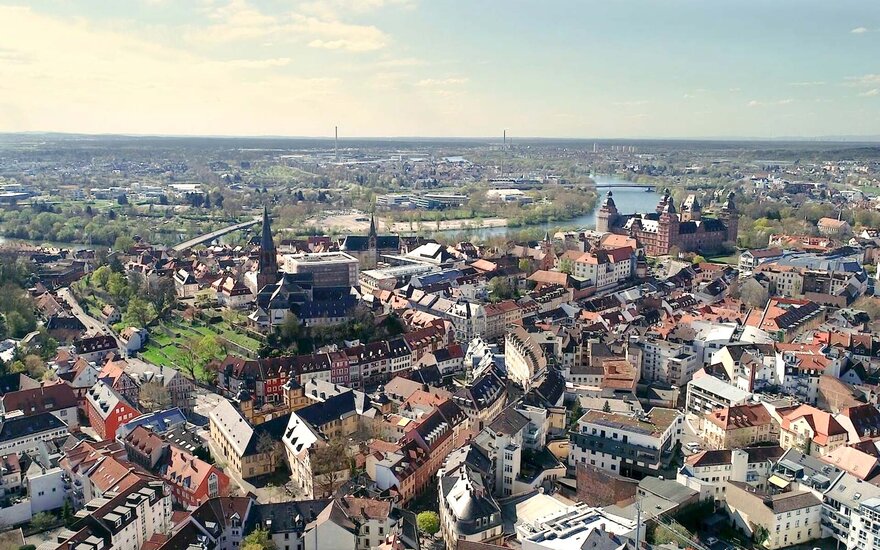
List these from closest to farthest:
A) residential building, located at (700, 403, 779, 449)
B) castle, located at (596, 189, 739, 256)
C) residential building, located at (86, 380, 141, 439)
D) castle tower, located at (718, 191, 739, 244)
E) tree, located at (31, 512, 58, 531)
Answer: tree, located at (31, 512, 58, 531) < residential building, located at (700, 403, 779, 449) < residential building, located at (86, 380, 141, 439) < castle, located at (596, 189, 739, 256) < castle tower, located at (718, 191, 739, 244)

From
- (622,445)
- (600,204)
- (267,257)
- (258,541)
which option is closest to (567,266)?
(267,257)

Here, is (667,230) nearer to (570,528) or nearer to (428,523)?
(428,523)

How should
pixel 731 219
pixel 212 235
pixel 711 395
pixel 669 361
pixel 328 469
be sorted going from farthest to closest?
pixel 212 235 < pixel 731 219 < pixel 669 361 < pixel 711 395 < pixel 328 469

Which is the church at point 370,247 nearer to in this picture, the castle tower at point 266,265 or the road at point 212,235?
the castle tower at point 266,265

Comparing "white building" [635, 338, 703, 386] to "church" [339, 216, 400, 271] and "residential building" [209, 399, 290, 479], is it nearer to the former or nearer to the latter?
"residential building" [209, 399, 290, 479]

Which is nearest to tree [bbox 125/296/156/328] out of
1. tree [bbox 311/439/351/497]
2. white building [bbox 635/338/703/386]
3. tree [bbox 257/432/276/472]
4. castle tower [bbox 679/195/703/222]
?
tree [bbox 257/432/276/472]

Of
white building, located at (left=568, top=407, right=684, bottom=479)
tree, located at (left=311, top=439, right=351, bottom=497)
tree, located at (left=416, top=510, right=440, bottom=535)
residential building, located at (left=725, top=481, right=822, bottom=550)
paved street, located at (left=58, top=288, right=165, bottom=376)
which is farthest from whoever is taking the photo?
paved street, located at (left=58, top=288, right=165, bottom=376)

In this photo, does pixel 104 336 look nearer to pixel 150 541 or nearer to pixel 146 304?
pixel 146 304
